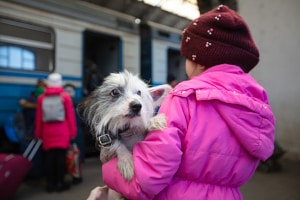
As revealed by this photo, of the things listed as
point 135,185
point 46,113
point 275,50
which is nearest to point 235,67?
point 135,185

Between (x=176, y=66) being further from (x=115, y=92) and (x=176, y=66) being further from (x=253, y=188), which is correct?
(x=115, y=92)

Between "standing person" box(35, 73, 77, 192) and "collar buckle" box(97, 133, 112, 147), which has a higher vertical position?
"collar buckle" box(97, 133, 112, 147)

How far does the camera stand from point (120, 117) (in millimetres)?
1025

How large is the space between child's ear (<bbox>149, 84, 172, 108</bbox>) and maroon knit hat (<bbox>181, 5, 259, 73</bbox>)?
0.24 m

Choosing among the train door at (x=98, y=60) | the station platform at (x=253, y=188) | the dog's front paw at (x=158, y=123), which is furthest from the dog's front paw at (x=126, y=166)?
the train door at (x=98, y=60)

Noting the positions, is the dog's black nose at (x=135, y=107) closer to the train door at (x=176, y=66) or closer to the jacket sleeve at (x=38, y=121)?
the jacket sleeve at (x=38, y=121)

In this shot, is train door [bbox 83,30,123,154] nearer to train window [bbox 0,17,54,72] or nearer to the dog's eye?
train window [bbox 0,17,54,72]

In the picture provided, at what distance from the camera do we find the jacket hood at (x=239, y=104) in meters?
0.89

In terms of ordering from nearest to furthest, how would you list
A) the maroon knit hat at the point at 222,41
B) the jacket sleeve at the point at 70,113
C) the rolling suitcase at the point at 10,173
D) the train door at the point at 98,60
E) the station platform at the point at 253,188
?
the maroon knit hat at the point at 222,41, the rolling suitcase at the point at 10,173, the station platform at the point at 253,188, the jacket sleeve at the point at 70,113, the train door at the point at 98,60

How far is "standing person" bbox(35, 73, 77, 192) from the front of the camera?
384cm

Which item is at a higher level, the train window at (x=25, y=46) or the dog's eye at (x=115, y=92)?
the train window at (x=25, y=46)

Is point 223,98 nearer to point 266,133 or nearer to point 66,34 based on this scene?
point 266,133

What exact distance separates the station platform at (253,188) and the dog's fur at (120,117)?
9.09 ft

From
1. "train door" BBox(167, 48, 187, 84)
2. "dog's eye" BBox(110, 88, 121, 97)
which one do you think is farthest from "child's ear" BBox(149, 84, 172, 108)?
"train door" BBox(167, 48, 187, 84)
